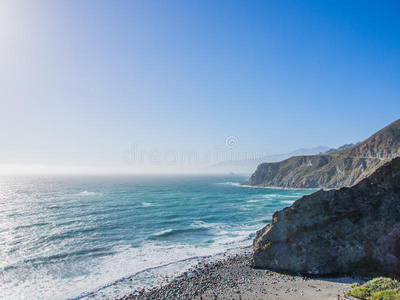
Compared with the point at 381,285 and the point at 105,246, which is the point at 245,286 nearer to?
the point at 381,285

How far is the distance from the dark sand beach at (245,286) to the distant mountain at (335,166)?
102200 mm

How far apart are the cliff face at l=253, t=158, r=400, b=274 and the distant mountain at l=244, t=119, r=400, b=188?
307 ft

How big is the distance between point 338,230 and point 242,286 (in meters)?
13.3

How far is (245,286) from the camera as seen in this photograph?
23.8 metres

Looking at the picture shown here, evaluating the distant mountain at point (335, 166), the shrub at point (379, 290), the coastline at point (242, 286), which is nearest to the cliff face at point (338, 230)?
the coastline at point (242, 286)

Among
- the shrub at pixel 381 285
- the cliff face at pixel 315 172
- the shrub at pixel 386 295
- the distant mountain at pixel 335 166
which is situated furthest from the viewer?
the cliff face at pixel 315 172

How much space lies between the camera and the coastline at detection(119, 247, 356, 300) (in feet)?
69.7

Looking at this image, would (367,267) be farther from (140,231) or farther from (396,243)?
(140,231)

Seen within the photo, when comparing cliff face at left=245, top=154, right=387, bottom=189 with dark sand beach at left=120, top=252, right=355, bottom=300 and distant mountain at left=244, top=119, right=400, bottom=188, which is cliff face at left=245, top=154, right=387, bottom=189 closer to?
distant mountain at left=244, top=119, right=400, bottom=188

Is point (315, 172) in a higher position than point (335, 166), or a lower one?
lower

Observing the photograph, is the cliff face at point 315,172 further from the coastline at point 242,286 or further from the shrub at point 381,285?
the shrub at point 381,285

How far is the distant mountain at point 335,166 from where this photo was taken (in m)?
124

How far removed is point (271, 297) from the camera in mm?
20891

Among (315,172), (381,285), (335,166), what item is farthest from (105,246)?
(315,172)
